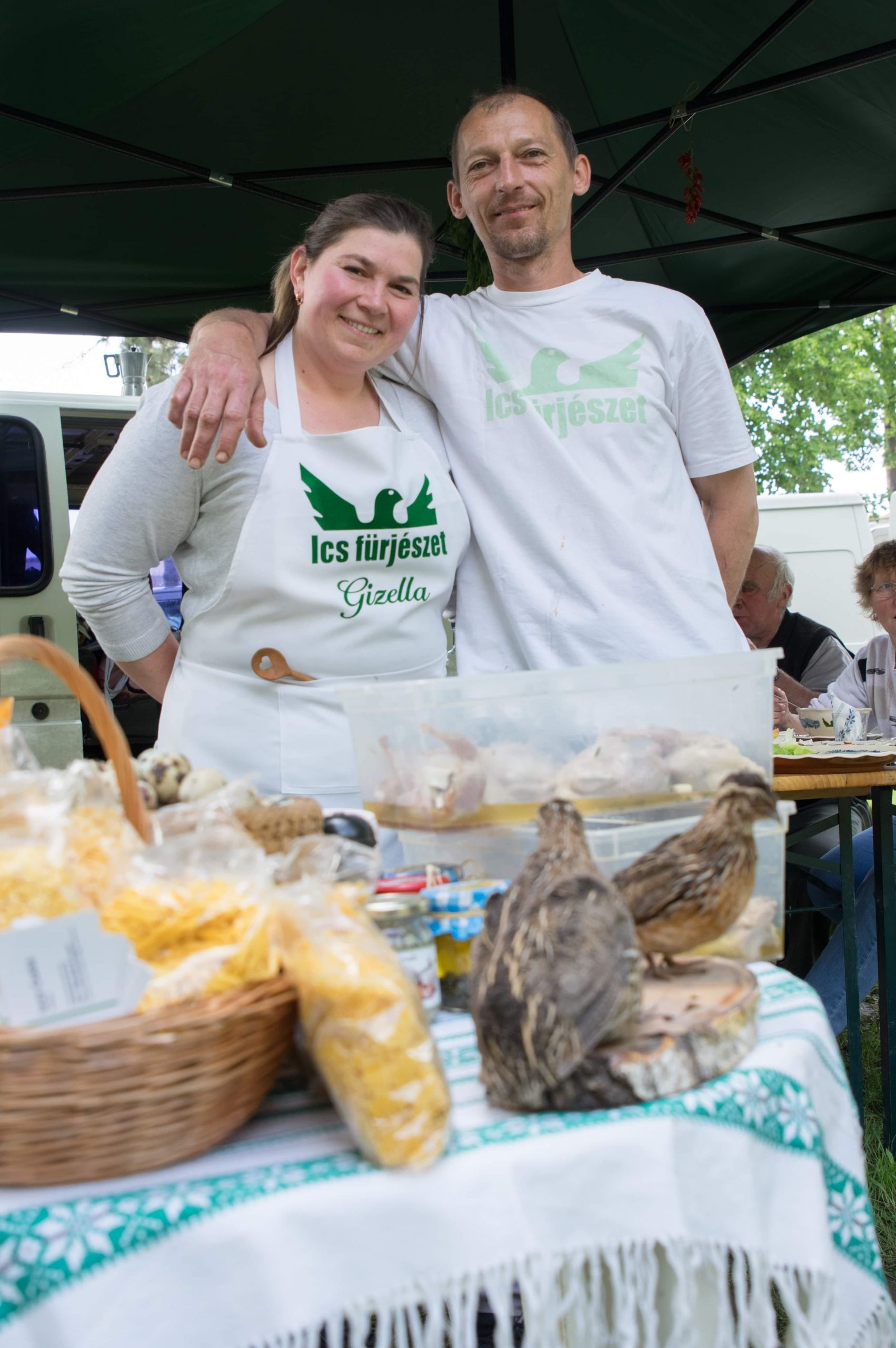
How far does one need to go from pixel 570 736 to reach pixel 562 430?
920 mm

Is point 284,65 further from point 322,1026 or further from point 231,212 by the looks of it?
point 322,1026

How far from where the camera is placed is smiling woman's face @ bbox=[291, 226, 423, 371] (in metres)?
1.89

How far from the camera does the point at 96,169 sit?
375cm

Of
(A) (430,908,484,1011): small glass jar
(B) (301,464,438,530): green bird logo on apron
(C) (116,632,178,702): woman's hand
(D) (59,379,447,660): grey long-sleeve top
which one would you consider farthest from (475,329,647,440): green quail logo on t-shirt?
(A) (430,908,484,1011): small glass jar

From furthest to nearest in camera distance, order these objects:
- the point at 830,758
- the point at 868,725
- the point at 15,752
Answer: the point at 868,725, the point at 830,758, the point at 15,752

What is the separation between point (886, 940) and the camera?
304 centimetres

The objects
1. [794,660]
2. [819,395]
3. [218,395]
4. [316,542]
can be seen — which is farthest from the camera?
[819,395]

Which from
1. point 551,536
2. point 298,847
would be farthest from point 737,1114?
point 551,536

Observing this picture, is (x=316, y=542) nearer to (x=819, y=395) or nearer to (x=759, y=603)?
(x=759, y=603)

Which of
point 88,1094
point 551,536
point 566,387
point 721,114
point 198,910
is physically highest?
point 721,114

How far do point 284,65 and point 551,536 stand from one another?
7.83 feet

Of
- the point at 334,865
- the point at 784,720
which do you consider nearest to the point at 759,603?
the point at 784,720

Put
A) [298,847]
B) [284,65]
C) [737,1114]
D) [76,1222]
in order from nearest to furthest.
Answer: [76,1222] → [737,1114] → [298,847] → [284,65]

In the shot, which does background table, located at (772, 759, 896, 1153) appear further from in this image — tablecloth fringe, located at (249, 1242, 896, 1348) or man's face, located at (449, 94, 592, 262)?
tablecloth fringe, located at (249, 1242, 896, 1348)
